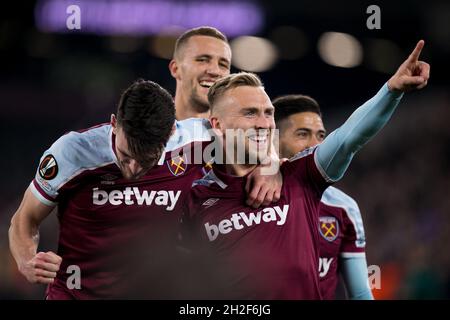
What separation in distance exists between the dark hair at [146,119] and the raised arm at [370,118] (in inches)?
33.4

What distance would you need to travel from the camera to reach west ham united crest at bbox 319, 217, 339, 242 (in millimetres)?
4336

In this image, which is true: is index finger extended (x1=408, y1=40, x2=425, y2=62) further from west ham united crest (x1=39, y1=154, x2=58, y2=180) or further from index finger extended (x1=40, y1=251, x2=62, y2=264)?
west ham united crest (x1=39, y1=154, x2=58, y2=180)

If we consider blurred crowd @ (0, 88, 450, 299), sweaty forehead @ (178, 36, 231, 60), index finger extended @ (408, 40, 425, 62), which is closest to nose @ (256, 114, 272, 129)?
index finger extended @ (408, 40, 425, 62)

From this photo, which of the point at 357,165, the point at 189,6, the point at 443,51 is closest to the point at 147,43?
the point at 189,6

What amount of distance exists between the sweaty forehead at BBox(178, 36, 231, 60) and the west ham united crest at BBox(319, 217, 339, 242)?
1279mm

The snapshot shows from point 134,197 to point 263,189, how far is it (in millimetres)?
842

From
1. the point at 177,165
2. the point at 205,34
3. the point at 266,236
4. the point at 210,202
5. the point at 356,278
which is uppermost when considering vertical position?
the point at 205,34

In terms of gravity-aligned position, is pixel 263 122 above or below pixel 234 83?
below

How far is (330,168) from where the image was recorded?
3.33 metres

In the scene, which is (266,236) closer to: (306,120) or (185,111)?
(306,120)

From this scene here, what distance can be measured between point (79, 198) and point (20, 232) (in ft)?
1.19

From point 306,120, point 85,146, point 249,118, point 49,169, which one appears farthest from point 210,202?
point 306,120

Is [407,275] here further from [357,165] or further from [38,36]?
[38,36]

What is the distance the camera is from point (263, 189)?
347cm
